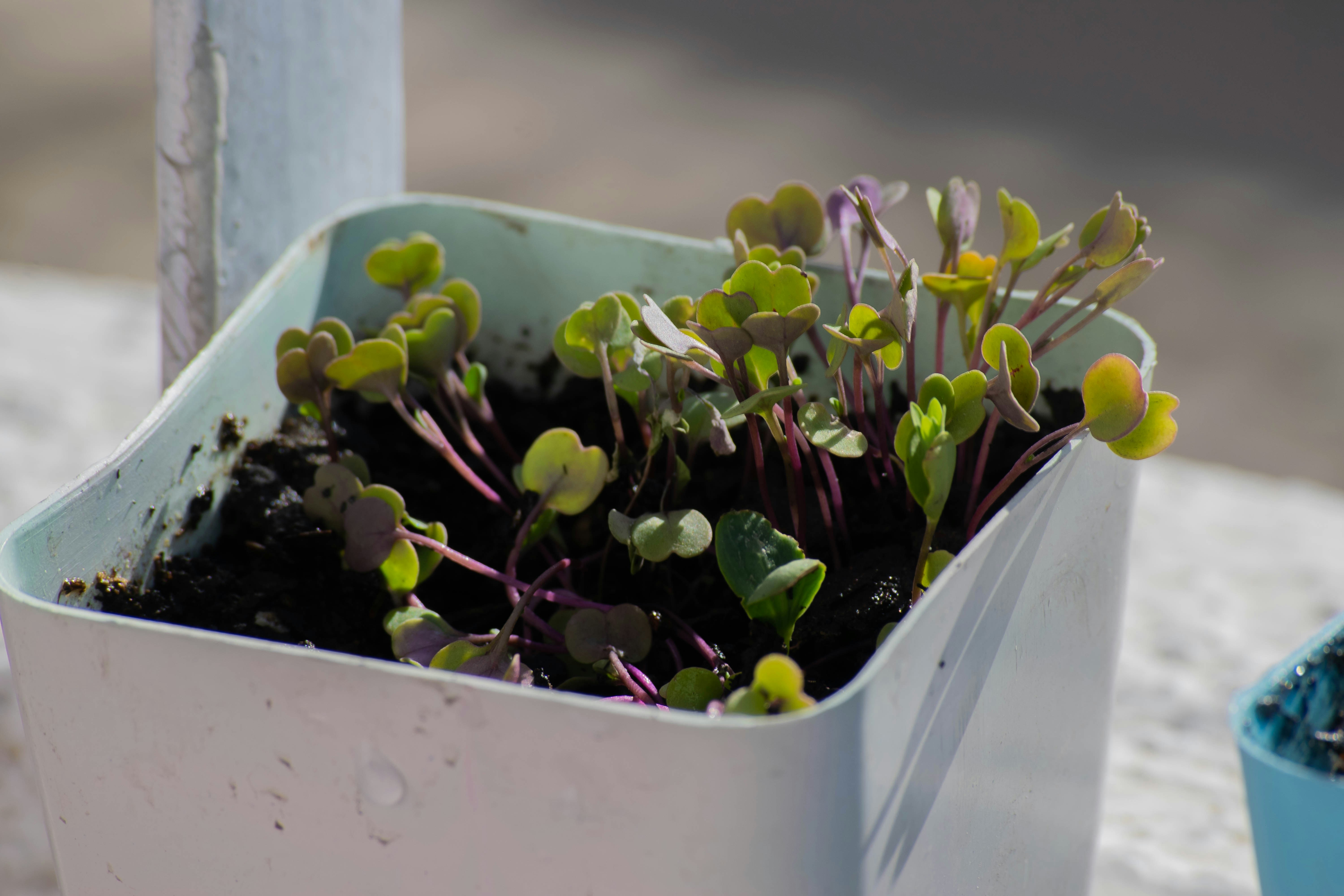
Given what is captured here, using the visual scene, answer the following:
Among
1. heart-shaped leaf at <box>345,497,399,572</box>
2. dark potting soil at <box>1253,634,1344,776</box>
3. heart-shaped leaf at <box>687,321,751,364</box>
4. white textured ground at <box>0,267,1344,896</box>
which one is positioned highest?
heart-shaped leaf at <box>687,321,751,364</box>

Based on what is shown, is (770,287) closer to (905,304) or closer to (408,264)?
(905,304)

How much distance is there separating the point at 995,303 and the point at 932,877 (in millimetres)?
199

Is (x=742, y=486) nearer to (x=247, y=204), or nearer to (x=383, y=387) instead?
(x=383, y=387)

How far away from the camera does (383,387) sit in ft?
1.24

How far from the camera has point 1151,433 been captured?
11.5 inches

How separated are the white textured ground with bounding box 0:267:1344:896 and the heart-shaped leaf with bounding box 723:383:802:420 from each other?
1.22ft

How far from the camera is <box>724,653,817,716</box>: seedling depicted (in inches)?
8.5

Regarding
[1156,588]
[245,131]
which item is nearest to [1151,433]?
[245,131]

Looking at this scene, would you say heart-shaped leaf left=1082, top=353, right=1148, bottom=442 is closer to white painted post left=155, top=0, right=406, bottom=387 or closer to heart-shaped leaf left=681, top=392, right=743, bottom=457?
heart-shaped leaf left=681, top=392, right=743, bottom=457

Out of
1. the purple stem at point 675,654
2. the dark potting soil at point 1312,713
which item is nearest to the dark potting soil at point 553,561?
the purple stem at point 675,654

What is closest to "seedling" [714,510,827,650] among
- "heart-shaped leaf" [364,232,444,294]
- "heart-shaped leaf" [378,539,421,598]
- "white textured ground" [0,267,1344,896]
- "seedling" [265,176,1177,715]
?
"seedling" [265,176,1177,715]

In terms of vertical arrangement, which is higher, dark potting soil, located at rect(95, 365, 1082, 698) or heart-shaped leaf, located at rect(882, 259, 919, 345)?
heart-shaped leaf, located at rect(882, 259, 919, 345)

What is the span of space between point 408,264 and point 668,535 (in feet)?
0.66

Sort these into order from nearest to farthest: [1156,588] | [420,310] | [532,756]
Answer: [532,756], [420,310], [1156,588]
